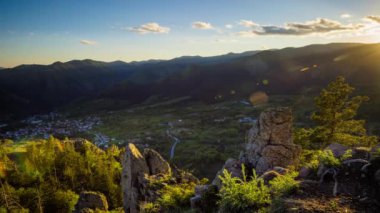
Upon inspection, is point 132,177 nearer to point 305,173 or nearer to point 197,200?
point 197,200

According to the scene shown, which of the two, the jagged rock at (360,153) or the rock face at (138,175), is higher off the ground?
the jagged rock at (360,153)

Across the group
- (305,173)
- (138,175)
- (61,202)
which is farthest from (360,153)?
(61,202)

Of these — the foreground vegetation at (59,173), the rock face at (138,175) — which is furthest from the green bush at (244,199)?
the foreground vegetation at (59,173)

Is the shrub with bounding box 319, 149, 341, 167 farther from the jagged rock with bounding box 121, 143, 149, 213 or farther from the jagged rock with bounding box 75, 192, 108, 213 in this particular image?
the jagged rock with bounding box 75, 192, 108, 213

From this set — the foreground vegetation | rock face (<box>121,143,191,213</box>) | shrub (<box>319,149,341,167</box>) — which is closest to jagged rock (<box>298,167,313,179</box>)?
shrub (<box>319,149,341,167</box>)

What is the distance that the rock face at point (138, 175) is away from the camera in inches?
977

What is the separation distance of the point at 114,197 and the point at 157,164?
24464 millimetres

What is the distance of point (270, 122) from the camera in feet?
79.3

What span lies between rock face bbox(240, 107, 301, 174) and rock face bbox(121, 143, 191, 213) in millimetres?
6726

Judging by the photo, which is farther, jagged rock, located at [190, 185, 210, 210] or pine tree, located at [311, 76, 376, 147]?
pine tree, located at [311, 76, 376, 147]

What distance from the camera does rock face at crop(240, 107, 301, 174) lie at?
22.6m

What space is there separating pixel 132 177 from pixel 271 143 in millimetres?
12972

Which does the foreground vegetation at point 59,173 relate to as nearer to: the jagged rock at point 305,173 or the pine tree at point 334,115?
the pine tree at point 334,115

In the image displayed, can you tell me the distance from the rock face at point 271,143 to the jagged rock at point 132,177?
9558mm
